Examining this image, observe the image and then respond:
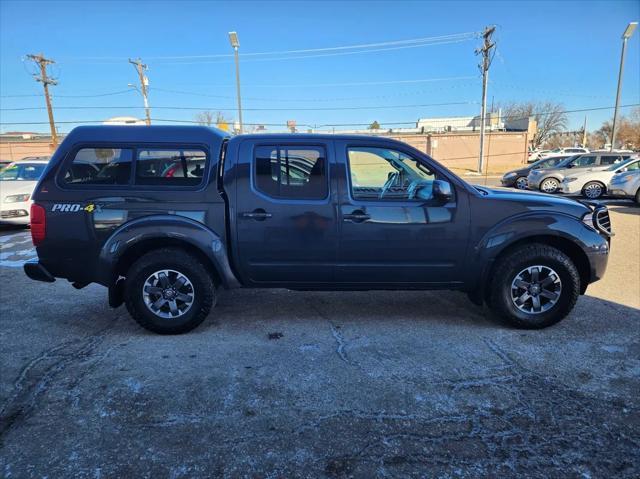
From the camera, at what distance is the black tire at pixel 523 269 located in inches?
161

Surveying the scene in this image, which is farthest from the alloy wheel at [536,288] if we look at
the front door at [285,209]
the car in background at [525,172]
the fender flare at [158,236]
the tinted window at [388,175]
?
the car in background at [525,172]

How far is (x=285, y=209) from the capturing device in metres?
4.00

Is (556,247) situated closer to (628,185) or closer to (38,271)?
(38,271)

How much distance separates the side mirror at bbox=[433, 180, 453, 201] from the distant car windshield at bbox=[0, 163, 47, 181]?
1043cm

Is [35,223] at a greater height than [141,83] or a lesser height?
lesser

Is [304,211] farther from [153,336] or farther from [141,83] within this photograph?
[141,83]

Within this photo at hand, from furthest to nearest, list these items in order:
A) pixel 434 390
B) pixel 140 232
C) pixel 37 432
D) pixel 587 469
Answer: pixel 140 232, pixel 434 390, pixel 37 432, pixel 587 469

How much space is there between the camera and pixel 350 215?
3.99 m

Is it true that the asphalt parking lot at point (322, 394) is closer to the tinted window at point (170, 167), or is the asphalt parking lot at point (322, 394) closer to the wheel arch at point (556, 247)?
the wheel arch at point (556, 247)

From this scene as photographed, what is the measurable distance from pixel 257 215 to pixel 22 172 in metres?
9.87

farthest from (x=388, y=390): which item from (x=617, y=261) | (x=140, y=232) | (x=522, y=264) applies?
(x=617, y=261)

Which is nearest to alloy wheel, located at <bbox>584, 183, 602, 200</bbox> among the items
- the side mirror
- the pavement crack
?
the side mirror

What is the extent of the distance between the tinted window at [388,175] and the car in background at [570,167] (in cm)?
1401

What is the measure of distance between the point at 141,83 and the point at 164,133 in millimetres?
39391
